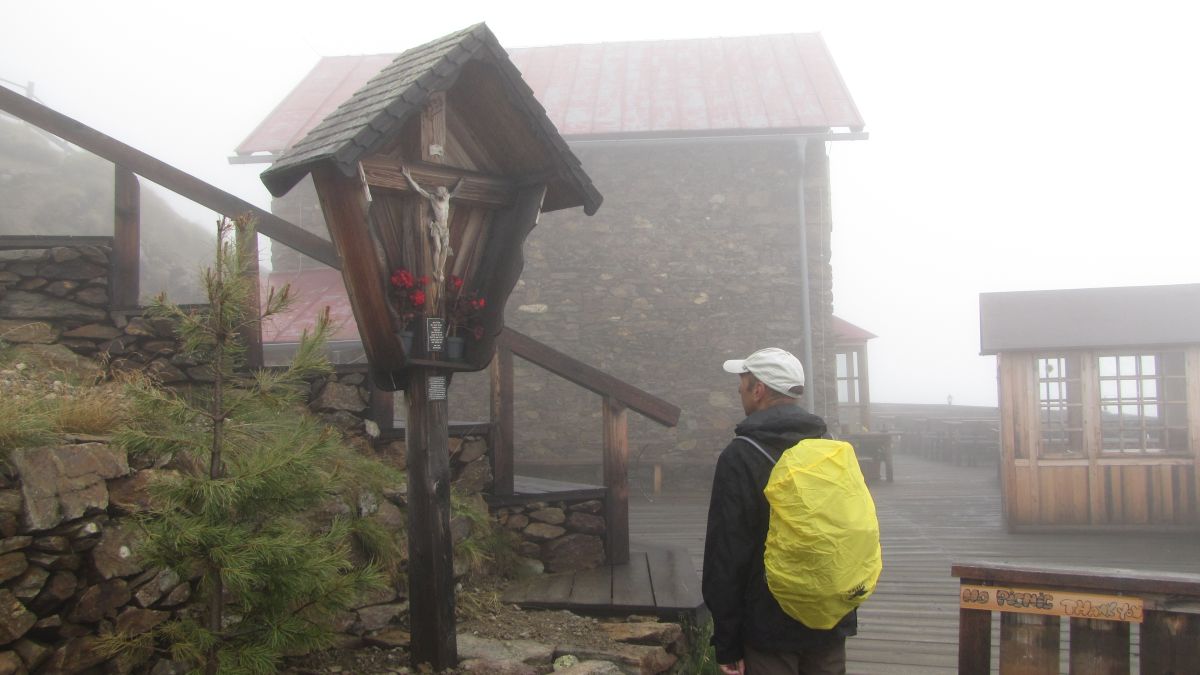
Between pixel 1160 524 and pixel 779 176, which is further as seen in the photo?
pixel 779 176

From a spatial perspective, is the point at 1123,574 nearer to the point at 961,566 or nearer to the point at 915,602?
the point at 961,566

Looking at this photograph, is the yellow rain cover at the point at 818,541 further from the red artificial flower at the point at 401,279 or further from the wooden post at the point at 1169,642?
the red artificial flower at the point at 401,279

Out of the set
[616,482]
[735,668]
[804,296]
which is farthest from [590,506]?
[804,296]

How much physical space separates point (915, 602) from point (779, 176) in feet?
24.0

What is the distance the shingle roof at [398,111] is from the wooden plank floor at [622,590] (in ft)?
6.76

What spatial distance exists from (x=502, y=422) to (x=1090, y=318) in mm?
7596

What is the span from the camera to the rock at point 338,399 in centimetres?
529

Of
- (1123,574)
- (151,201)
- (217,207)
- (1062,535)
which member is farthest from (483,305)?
(151,201)

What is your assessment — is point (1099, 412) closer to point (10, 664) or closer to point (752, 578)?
point (752, 578)

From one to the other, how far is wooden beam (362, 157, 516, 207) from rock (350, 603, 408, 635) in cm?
188

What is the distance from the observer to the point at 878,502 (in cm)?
1223

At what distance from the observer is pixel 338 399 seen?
209 inches

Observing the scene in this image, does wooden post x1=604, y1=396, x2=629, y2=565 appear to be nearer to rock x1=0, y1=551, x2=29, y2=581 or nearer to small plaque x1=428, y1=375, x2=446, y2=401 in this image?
small plaque x1=428, y1=375, x2=446, y2=401

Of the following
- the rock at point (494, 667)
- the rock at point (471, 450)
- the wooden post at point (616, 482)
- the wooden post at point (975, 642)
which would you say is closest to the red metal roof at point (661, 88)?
the wooden post at point (616, 482)
